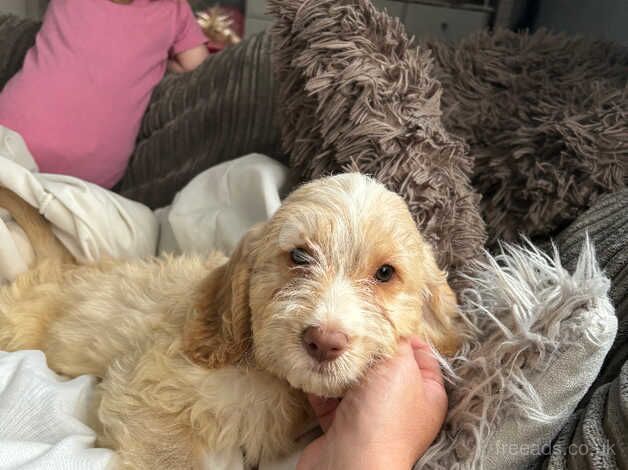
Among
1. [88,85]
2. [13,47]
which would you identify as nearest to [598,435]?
[88,85]

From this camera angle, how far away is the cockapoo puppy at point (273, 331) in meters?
0.87

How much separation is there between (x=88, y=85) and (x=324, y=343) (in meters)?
1.50

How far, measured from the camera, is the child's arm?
219cm

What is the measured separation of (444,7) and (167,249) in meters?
2.44

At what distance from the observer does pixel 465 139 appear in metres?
1.60

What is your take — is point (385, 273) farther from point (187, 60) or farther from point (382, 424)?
point (187, 60)

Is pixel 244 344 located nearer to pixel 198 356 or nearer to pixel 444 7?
pixel 198 356

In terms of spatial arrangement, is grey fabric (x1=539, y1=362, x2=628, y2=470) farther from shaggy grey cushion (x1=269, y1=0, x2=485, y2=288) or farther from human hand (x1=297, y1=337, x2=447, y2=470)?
shaggy grey cushion (x1=269, y1=0, x2=485, y2=288)

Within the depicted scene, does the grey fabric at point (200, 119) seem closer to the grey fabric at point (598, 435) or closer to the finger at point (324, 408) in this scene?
the finger at point (324, 408)

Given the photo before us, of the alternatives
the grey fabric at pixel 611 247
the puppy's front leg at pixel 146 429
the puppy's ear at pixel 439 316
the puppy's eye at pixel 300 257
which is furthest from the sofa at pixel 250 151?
the puppy's front leg at pixel 146 429

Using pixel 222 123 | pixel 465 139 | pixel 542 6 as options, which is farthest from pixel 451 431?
pixel 542 6

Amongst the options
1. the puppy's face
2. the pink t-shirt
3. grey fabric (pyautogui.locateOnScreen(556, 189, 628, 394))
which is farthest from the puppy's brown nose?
the pink t-shirt

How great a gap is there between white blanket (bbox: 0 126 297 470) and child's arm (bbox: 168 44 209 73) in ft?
2.10

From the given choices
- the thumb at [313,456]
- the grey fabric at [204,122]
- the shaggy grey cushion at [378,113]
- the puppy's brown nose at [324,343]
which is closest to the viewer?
the puppy's brown nose at [324,343]
